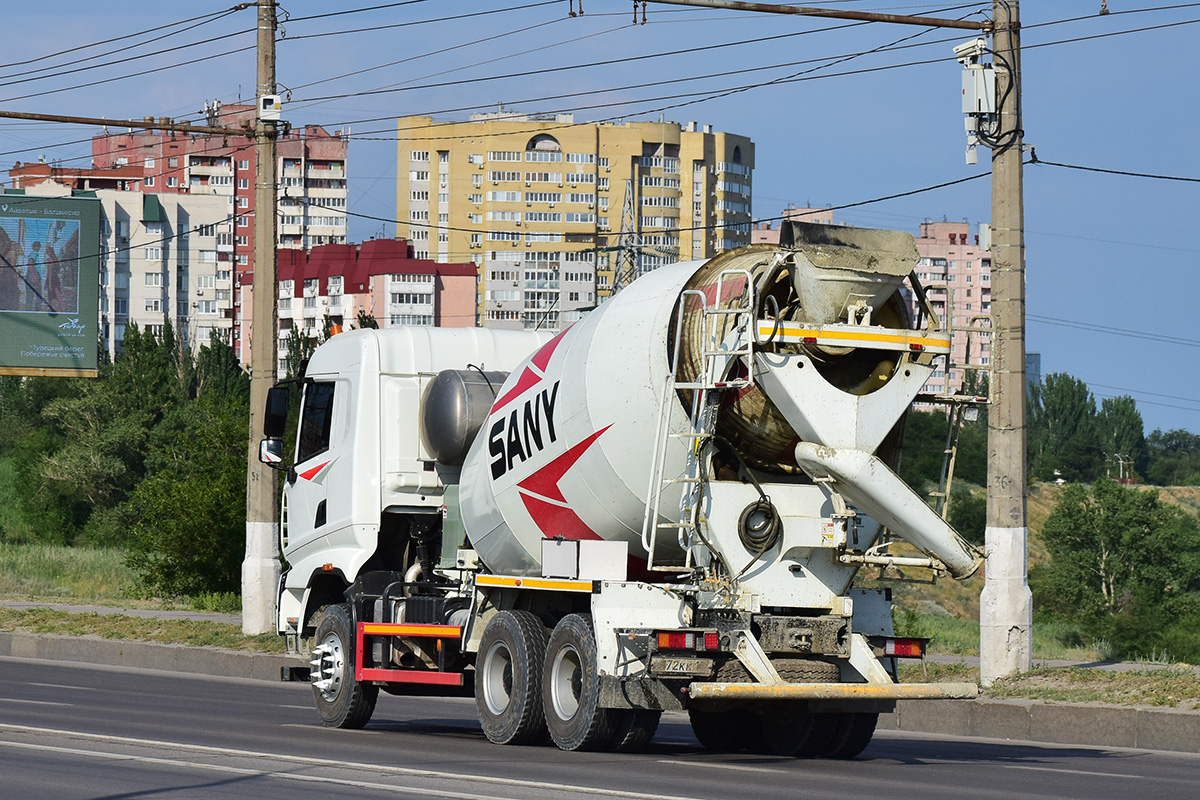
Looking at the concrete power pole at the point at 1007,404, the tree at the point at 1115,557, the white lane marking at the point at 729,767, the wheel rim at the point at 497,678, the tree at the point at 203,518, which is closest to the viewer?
the white lane marking at the point at 729,767

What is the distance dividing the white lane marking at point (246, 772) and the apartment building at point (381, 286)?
13525 cm

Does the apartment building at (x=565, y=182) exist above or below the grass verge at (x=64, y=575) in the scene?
above

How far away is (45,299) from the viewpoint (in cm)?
6009

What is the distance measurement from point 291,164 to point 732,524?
609ft

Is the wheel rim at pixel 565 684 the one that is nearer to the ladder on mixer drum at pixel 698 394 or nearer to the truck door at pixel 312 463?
the ladder on mixer drum at pixel 698 394

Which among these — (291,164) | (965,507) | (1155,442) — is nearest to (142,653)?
(965,507)

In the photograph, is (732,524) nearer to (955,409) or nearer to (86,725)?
(955,409)

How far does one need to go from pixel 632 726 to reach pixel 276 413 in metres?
5.44

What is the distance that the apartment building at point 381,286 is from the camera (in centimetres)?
15238

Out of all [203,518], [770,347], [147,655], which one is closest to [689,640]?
[770,347]

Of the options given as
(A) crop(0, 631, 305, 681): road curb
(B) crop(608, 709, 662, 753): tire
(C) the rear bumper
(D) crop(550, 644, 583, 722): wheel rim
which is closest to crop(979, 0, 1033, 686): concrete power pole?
(C) the rear bumper

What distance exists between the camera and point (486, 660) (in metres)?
13.8

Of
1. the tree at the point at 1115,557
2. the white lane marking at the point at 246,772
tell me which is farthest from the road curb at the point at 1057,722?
the tree at the point at 1115,557

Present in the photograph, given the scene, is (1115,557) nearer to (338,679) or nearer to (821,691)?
(338,679)
